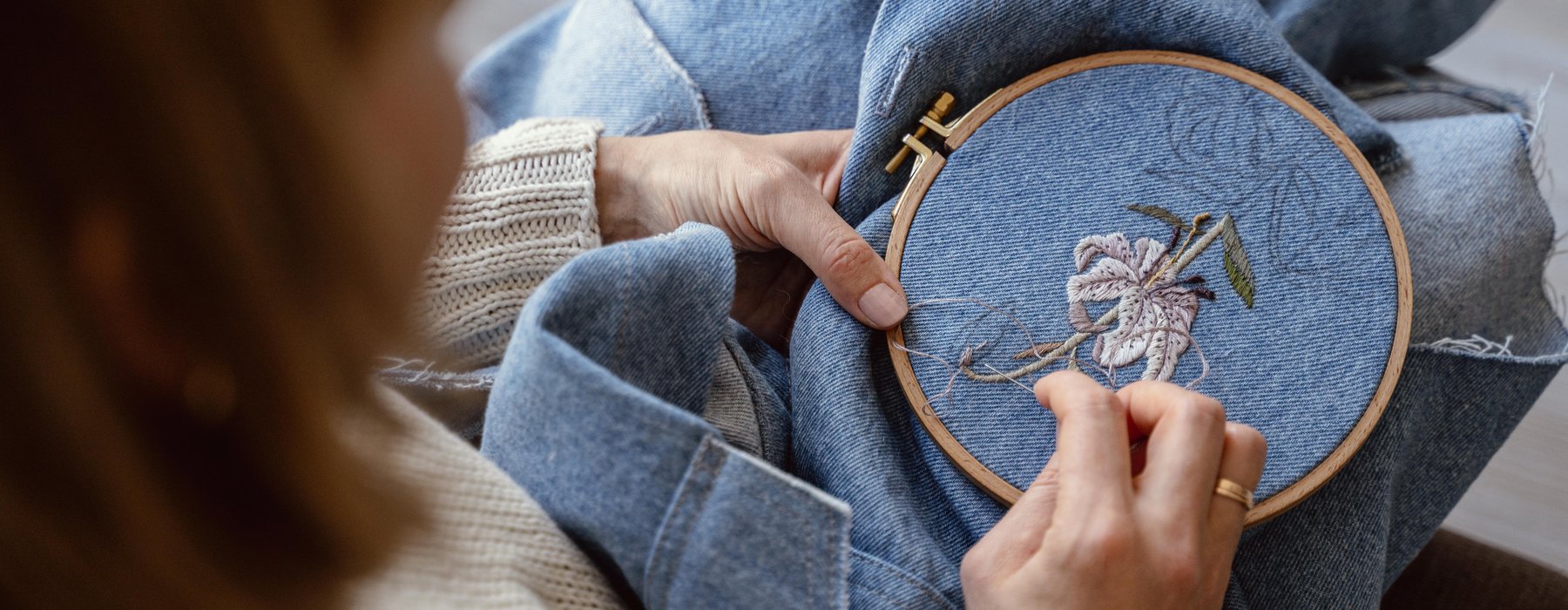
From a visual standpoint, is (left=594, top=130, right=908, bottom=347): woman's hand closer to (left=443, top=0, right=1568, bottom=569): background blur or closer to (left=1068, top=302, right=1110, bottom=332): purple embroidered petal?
(left=1068, top=302, right=1110, bottom=332): purple embroidered petal

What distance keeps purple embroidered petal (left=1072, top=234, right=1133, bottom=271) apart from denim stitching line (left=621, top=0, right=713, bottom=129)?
409 mm

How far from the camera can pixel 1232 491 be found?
2.14ft

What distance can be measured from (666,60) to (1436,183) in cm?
74

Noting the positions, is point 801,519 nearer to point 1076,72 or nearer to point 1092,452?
point 1092,452

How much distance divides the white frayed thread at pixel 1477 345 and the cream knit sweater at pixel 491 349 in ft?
2.34

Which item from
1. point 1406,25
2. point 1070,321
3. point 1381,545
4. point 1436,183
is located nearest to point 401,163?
point 1070,321

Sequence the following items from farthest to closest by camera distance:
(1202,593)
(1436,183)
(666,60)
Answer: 1. (666,60)
2. (1436,183)
3. (1202,593)

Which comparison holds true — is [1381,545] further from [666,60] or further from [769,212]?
[666,60]

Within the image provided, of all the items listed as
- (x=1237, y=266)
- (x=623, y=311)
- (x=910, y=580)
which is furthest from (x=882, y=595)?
(x=1237, y=266)

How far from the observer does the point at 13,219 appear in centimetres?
33

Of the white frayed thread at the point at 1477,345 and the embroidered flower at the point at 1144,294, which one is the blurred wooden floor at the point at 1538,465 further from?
the embroidered flower at the point at 1144,294

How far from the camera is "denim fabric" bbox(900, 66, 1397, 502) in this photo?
728 mm

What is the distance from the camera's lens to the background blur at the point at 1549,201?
136 cm

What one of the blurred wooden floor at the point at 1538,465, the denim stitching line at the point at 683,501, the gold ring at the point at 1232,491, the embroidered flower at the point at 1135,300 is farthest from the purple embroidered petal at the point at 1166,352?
the blurred wooden floor at the point at 1538,465
